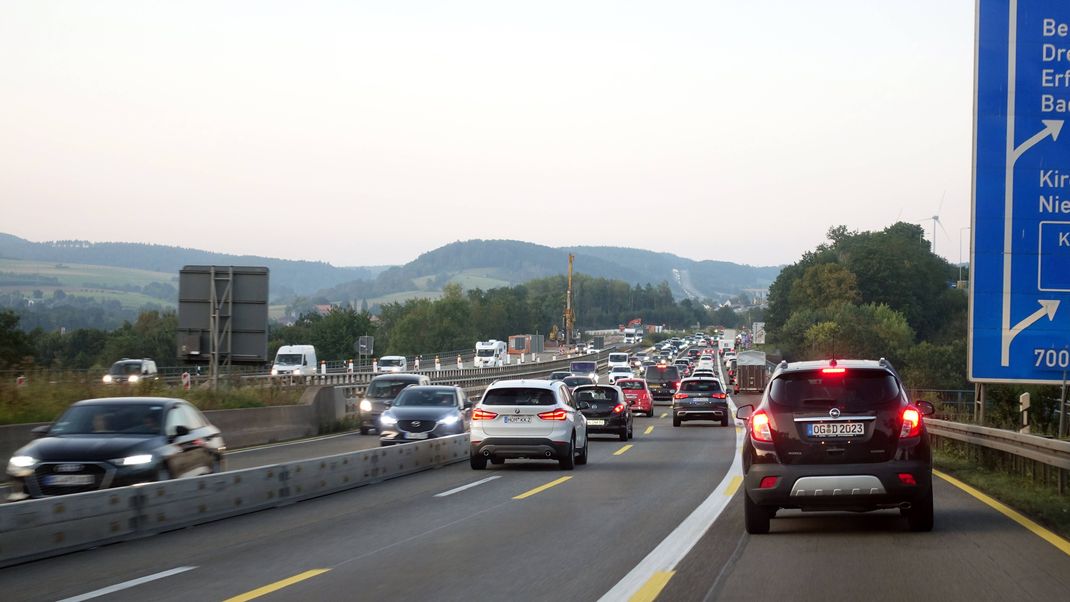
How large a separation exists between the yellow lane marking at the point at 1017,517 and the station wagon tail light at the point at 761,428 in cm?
271

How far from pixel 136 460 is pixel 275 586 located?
5795mm

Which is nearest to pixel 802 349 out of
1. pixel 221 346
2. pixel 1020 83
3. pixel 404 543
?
pixel 221 346

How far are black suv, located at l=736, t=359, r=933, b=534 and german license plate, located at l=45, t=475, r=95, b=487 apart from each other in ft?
24.7

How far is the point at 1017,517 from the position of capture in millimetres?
13578

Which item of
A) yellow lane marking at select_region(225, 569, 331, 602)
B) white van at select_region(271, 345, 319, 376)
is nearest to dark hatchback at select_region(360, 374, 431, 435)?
yellow lane marking at select_region(225, 569, 331, 602)

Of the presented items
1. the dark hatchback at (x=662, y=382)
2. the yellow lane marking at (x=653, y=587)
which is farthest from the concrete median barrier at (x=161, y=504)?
the dark hatchback at (x=662, y=382)

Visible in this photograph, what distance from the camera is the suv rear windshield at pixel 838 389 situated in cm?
1193

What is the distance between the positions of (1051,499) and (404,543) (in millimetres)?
8155

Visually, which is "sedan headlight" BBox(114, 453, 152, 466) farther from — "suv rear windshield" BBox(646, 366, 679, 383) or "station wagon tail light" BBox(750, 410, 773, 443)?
"suv rear windshield" BBox(646, 366, 679, 383)

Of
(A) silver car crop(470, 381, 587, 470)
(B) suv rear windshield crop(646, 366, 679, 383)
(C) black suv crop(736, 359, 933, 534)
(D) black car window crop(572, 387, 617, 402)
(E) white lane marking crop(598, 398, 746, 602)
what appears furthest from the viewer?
(B) suv rear windshield crop(646, 366, 679, 383)

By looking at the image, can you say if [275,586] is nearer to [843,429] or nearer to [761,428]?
[761,428]

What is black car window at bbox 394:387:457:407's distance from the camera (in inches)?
1089

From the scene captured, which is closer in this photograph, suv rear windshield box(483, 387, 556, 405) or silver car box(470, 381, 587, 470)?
silver car box(470, 381, 587, 470)

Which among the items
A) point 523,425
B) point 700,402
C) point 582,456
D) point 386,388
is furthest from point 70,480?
point 700,402
